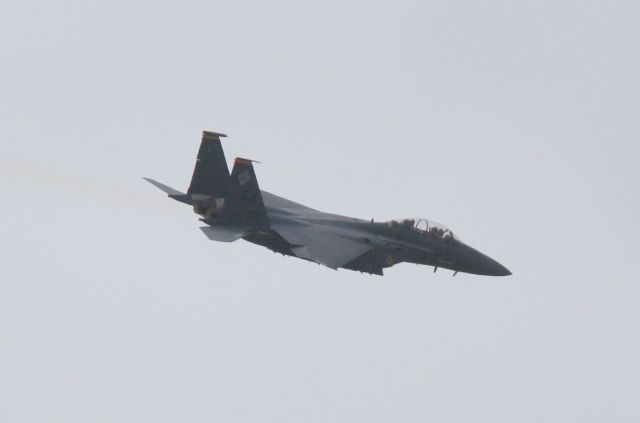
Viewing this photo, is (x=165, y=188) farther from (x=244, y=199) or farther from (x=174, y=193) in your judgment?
(x=244, y=199)

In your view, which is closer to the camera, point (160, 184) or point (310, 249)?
point (310, 249)

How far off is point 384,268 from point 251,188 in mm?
7437

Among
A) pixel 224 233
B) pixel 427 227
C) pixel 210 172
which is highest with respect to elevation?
pixel 427 227

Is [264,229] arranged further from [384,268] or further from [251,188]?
[384,268]

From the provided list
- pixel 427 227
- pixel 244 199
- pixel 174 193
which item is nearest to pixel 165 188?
pixel 174 193

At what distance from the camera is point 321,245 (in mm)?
64875

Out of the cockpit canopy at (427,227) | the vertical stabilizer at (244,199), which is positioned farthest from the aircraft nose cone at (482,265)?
the vertical stabilizer at (244,199)

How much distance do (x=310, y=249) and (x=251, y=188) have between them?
3.72 m

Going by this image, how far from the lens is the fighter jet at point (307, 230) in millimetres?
64250

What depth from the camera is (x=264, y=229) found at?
6500cm

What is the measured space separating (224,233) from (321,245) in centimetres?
444

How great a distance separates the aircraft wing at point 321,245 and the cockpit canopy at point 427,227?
271 centimetres

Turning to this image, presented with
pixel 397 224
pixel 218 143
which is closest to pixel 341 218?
pixel 397 224

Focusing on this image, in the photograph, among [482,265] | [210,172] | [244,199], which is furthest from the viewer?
[482,265]
